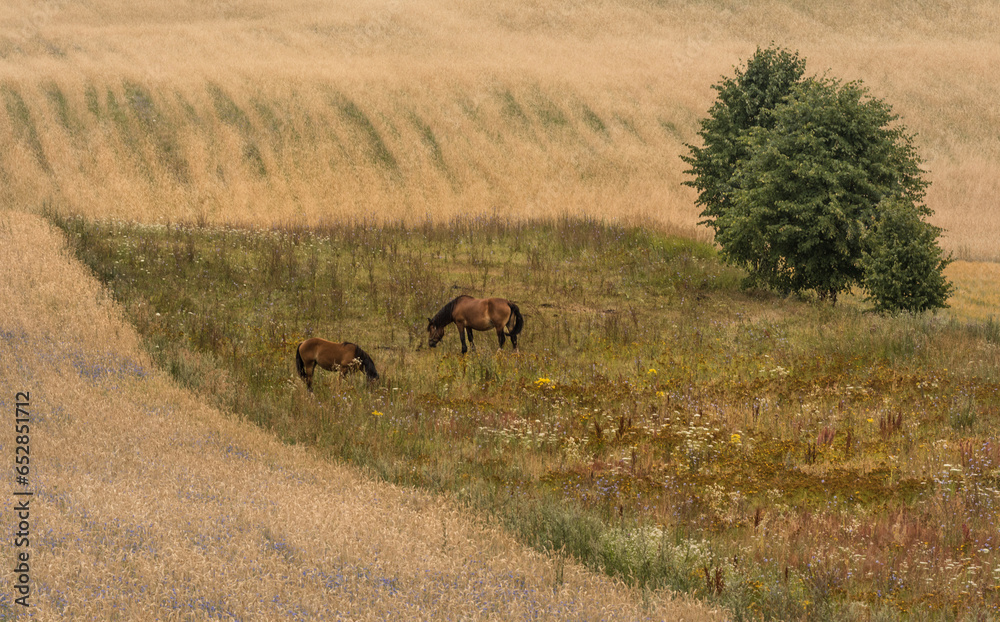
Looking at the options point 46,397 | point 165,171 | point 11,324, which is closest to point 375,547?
point 46,397

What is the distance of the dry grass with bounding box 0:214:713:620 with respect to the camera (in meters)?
7.07

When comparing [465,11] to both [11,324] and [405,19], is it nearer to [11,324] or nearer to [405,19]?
[405,19]

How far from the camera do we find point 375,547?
26.9 feet

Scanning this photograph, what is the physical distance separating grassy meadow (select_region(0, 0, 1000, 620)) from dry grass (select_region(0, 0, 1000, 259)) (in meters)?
0.27

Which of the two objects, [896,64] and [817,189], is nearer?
[817,189]

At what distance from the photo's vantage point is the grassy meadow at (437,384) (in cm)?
810

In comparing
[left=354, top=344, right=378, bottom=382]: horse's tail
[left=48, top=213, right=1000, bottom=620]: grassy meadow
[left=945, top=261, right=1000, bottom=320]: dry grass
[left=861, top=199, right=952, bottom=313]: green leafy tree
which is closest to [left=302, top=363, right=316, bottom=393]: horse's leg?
[left=48, top=213, right=1000, bottom=620]: grassy meadow

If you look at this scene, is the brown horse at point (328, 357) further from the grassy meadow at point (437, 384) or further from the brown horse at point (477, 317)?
the brown horse at point (477, 317)

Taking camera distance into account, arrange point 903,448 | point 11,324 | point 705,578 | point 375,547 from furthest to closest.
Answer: point 11,324, point 903,448, point 705,578, point 375,547

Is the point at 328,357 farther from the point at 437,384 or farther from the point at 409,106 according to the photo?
the point at 409,106

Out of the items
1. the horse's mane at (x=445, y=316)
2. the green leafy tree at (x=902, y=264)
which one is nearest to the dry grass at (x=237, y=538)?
the horse's mane at (x=445, y=316)

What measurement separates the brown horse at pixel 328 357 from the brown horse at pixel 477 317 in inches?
121

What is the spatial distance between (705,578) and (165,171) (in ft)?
118

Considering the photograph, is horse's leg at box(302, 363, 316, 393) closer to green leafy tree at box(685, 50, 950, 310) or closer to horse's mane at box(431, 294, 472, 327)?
horse's mane at box(431, 294, 472, 327)
